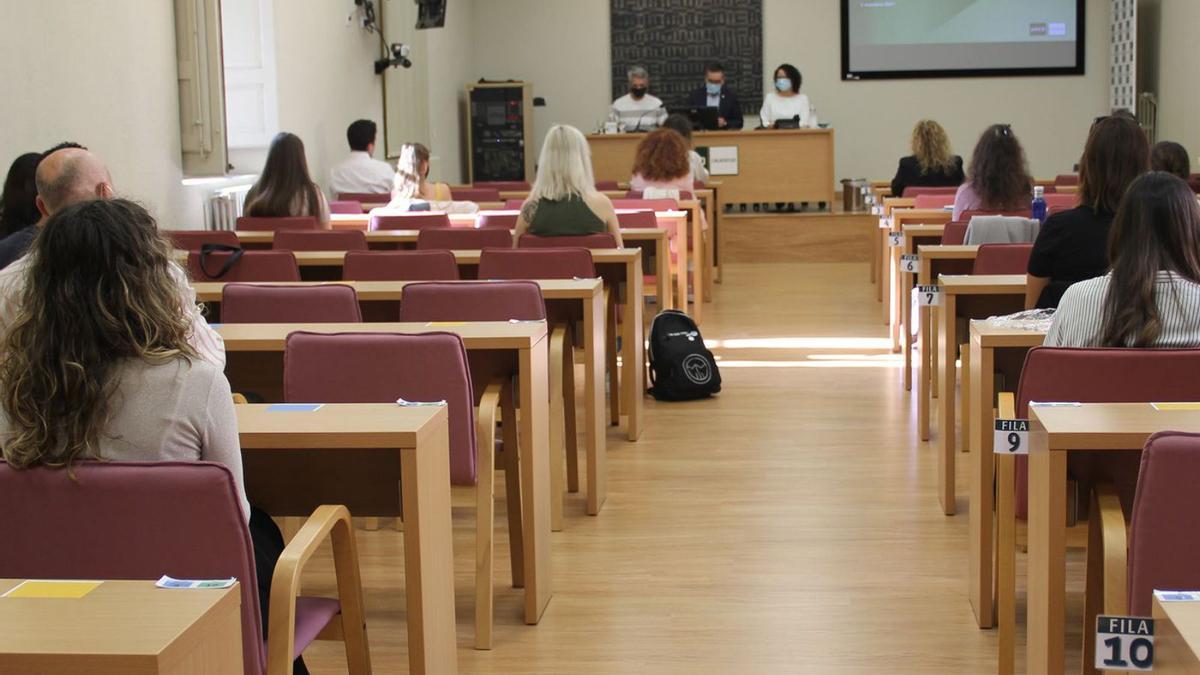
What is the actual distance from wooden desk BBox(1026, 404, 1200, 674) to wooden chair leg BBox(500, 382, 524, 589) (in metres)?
1.42

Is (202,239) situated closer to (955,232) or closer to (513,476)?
(513,476)

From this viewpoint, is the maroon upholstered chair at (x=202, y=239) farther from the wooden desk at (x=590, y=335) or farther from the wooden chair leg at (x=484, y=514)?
the wooden chair leg at (x=484, y=514)

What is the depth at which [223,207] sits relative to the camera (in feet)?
27.4

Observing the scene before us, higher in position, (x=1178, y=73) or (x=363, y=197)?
(x=1178, y=73)

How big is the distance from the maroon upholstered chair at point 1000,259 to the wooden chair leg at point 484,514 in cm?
230

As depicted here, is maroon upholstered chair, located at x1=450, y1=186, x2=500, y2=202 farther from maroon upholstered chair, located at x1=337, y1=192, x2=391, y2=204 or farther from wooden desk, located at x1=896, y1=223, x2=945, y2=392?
wooden desk, located at x1=896, y1=223, x2=945, y2=392

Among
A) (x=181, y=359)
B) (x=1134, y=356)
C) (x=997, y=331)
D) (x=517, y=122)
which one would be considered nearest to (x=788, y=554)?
(x=997, y=331)

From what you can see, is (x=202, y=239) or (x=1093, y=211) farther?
(x=202, y=239)

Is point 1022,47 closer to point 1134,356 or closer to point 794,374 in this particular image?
point 794,374

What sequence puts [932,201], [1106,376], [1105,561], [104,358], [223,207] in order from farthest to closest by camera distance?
[223,207] → [932,201] → [1106,376] → [1105,561] → [104,358]

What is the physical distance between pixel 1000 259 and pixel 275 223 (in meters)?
3.37

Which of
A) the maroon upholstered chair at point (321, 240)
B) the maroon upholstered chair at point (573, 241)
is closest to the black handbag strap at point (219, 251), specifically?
the maroon upholstered chair at point (321, 240)

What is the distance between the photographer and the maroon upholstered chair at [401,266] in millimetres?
4918

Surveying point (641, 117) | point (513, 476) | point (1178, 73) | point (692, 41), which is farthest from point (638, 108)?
point (513, 476)
